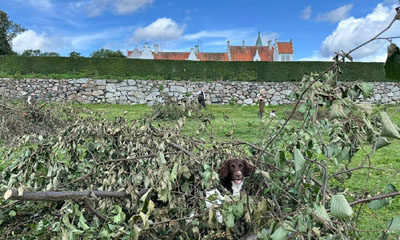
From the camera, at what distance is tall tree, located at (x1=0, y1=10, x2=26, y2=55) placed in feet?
93.5

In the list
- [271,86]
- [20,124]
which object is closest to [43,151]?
[20,124]

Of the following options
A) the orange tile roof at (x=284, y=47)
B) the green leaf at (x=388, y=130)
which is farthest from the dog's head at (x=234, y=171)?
the orange tile roof at (x=284, y=47)

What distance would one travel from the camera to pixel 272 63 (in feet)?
64.2

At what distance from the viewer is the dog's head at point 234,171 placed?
2.56 m

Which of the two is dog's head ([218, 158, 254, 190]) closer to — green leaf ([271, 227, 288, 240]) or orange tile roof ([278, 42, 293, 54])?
green leaf ([271, 227, 288, 240])

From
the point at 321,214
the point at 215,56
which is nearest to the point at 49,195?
the point at 321,214

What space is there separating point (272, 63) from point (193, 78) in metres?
4.56

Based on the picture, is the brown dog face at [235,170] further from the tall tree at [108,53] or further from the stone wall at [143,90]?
the tall tree at [108,53]

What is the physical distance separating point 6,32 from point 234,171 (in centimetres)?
3293

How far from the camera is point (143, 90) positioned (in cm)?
1828

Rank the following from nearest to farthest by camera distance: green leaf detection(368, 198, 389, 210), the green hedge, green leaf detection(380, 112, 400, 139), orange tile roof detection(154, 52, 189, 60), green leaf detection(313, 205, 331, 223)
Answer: green leaf detection(380, 112, 400, 139)
green leaf detection(313, 205, 331, 223)
green leaf detection(368, 198, 389, 210)
the green hedge
orange tile roof detection(154, 52, 189, 60)

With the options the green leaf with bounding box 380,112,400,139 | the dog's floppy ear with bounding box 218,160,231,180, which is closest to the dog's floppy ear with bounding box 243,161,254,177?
the dog's floppy ear with bounding box 218,160,231,180

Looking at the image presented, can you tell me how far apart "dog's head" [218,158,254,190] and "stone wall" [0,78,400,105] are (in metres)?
14.2

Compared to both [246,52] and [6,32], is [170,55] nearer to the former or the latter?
[246,52]
